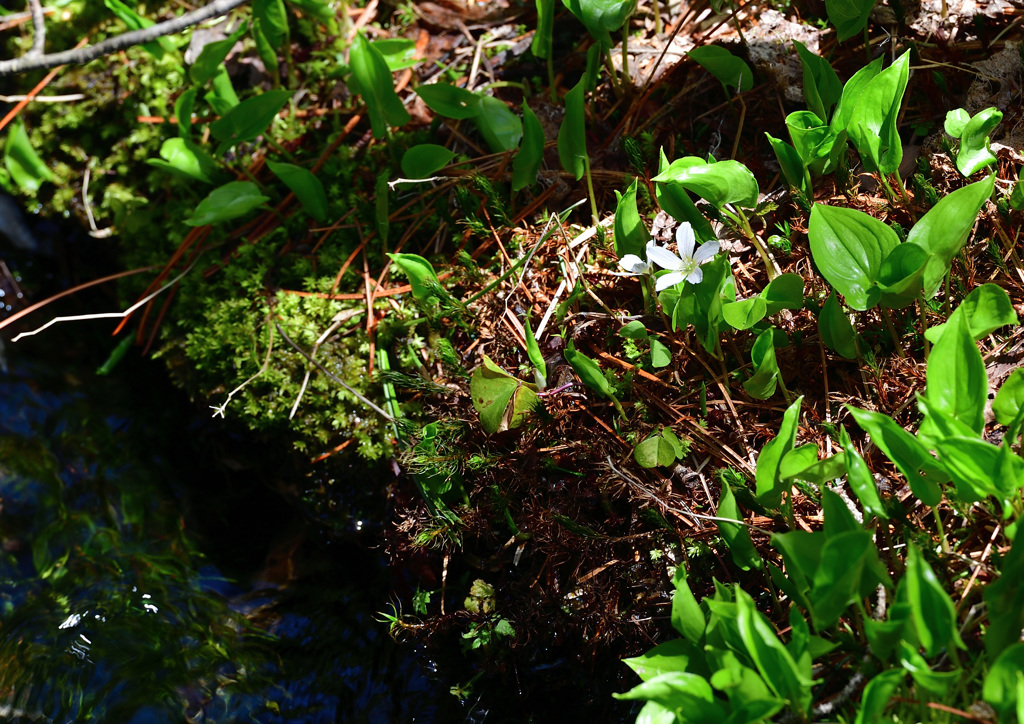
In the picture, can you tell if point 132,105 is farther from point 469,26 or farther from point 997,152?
point 997,152

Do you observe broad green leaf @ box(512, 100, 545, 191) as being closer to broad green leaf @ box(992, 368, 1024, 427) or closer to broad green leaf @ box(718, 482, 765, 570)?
broad green leaf @ box(718, 482, 765, 570)

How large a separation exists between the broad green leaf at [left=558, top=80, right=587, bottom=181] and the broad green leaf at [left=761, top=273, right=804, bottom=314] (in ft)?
2.10

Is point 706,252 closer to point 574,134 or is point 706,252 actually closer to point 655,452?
point 655,452

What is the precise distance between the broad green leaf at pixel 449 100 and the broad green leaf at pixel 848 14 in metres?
0.97

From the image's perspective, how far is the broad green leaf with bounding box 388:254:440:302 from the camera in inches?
73.2

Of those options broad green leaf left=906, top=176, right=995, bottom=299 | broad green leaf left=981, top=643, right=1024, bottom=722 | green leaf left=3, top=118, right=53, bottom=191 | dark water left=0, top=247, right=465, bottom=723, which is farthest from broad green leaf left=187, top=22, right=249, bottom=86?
broad green leaf left=981, top=643, right=1024, bottom=722

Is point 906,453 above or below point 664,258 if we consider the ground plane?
below

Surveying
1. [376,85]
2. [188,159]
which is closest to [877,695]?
[376,85]

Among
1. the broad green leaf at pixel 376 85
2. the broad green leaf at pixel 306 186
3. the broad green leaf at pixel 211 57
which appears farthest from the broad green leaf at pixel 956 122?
the broad green leaf at pixel 211 57

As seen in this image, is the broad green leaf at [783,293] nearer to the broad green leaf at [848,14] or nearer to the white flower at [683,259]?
the white flower at [683,259]

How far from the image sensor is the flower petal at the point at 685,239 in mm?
1510

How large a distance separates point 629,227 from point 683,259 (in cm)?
19

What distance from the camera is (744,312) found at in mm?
1560

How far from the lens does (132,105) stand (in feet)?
9.15
